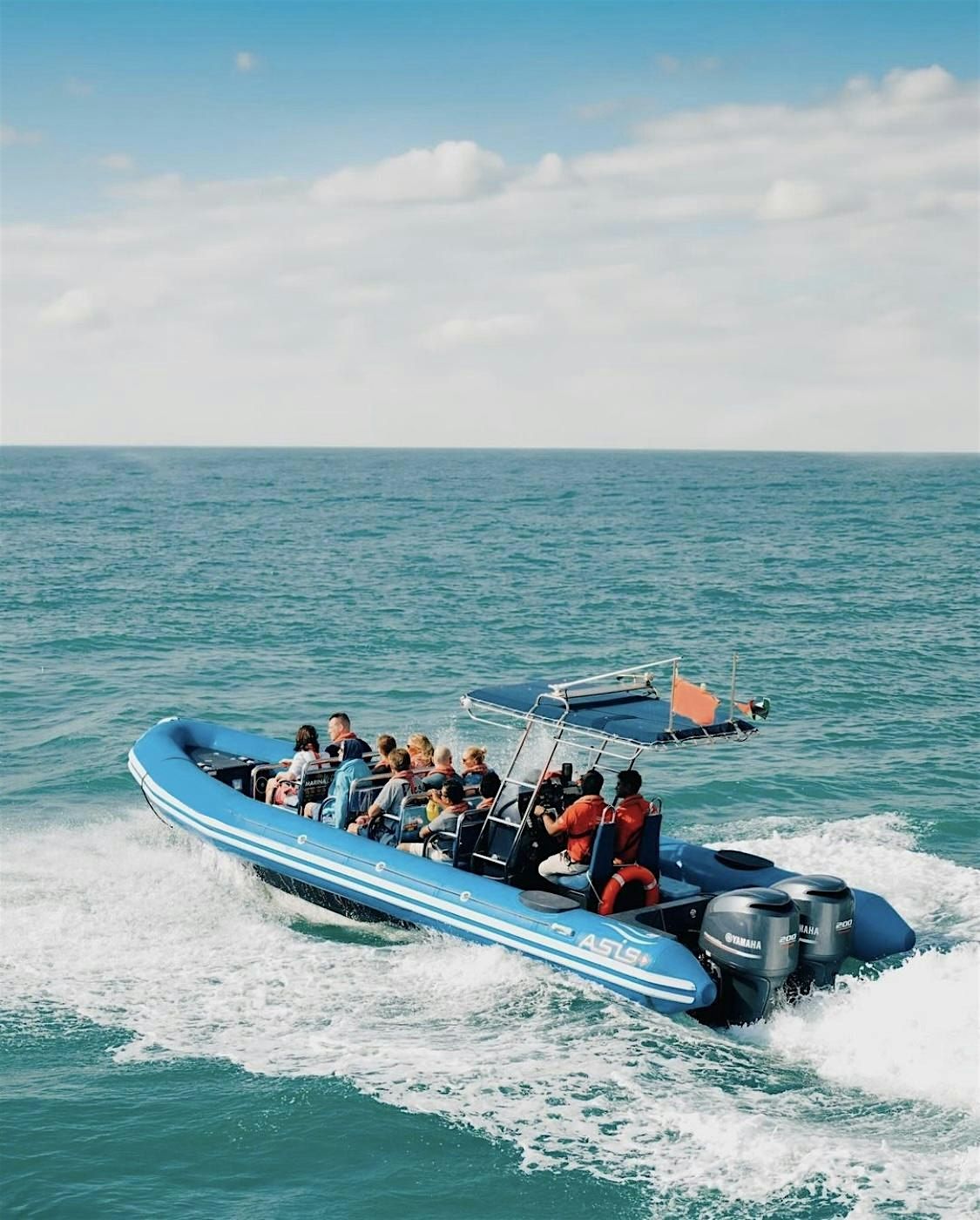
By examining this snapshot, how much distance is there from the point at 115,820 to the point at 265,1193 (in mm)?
7393

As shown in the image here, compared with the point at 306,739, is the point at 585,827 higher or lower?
lower

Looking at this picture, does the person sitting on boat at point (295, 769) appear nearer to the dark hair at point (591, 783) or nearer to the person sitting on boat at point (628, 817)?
the dark hair at point (591, 783)

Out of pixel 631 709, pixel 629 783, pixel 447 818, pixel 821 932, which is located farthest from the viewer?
pixel 447 818

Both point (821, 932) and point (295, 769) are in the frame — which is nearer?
point (821, 932)

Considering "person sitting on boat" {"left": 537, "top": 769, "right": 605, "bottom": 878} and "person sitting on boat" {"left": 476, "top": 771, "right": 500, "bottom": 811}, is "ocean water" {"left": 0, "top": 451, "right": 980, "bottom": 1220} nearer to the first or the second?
"person sitting on boat" {"left": 537, "top": 769, "right": 605, "bottom": 878}

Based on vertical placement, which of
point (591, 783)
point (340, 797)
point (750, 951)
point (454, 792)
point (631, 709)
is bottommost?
point (750, 951)

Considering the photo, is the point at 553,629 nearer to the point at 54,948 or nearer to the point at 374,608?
the point at 374,608

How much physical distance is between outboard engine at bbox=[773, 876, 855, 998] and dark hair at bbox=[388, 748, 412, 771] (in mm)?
3504

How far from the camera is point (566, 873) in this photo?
1038cm

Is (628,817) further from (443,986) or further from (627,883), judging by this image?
(443,986)

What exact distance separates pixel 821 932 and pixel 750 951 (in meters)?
0.59

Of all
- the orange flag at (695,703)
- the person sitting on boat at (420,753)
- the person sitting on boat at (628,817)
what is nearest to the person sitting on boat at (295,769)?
the person sitting on boat at (420,753)

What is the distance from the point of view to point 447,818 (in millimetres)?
10984

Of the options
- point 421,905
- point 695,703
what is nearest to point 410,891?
point 421,905
